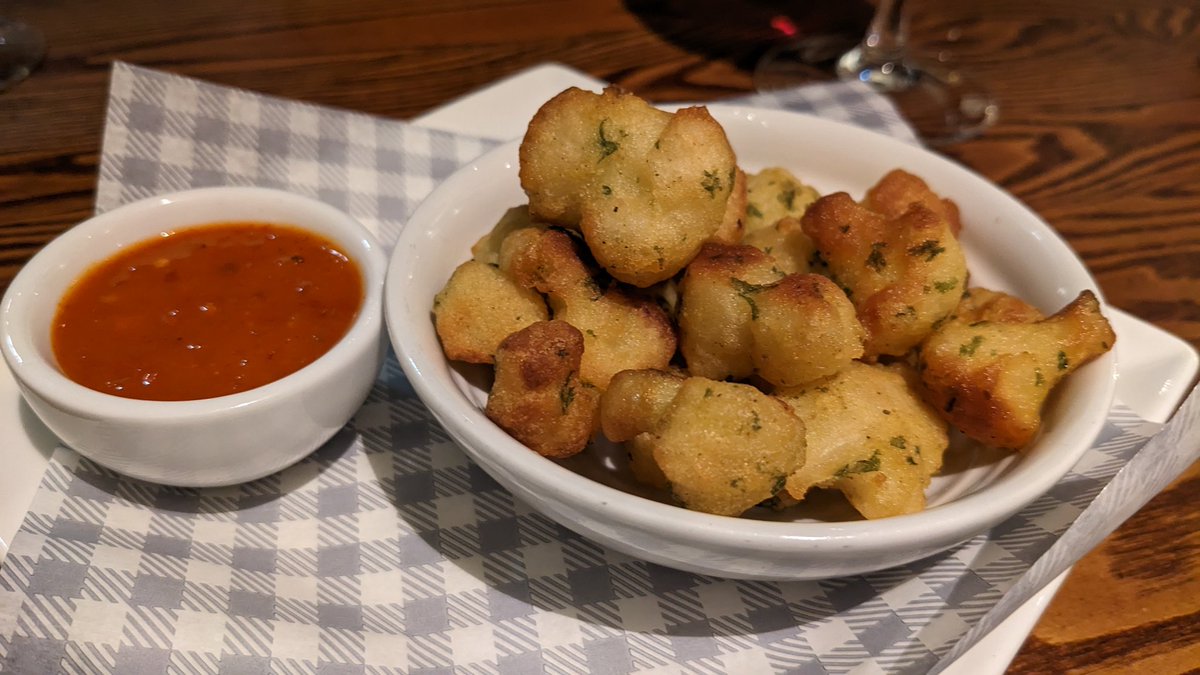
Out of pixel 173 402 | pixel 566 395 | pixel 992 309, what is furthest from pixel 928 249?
pixel 173 402

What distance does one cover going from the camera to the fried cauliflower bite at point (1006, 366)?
1028 millimetres

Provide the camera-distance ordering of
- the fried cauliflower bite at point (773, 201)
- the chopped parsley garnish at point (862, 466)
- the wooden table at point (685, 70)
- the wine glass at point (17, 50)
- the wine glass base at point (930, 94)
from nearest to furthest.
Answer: the chopped parsley garnish at point (862, 466), the fried cauliflower bite at point (773, 201), the wooden table at point (685, 70), the wine glass at point (17, 50), the wine glass base at point (930, 94)

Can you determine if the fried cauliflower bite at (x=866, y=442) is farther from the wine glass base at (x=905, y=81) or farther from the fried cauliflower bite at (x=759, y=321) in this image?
the wine glass base at (x=905, y=81)

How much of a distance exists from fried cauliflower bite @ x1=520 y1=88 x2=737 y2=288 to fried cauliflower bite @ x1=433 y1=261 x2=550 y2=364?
0.13m

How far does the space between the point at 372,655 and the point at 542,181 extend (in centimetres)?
61

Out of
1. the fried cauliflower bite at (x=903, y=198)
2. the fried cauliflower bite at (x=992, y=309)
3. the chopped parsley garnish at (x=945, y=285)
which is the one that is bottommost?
the fried cauliflower bite at (x=992, y=309)

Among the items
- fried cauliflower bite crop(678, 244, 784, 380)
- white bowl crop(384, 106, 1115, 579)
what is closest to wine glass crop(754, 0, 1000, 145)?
white bowl crop(384, 106, 1115, 579)

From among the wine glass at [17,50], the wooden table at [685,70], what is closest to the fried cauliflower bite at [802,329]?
the wooden table at [685,70]

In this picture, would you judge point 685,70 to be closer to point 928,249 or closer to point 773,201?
point 773,201

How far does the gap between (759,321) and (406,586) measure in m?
0.55

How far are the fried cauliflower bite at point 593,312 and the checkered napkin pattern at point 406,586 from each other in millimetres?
256

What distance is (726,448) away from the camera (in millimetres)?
903

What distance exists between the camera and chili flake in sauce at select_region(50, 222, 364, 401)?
3.65 feet

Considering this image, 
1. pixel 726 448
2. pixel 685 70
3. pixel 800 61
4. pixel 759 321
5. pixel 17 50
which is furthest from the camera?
pixel 800 61
